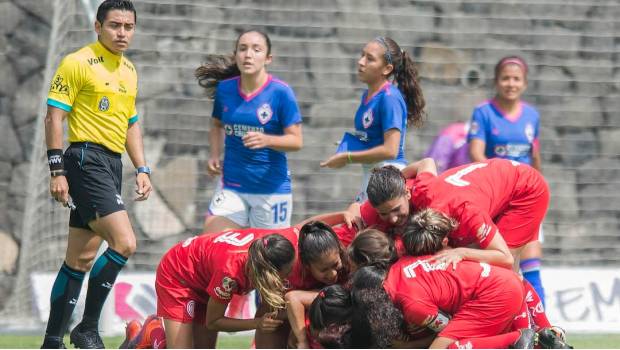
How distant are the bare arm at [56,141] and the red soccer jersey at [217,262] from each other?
58 centimetres

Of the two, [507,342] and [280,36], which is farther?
[280,36]

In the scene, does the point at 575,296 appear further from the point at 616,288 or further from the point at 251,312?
the point at 251,312

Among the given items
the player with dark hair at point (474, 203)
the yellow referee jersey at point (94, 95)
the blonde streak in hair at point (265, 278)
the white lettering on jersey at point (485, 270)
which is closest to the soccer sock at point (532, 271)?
the player with dark hair at point (474, 203)

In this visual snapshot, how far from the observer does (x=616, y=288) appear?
7.29 meters

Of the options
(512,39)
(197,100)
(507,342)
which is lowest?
(507,342)

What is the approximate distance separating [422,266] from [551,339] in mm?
698

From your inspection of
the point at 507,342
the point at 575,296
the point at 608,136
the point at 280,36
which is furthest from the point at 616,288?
the point at 280,36

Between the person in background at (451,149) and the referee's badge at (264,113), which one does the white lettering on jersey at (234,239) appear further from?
the person in background at (451,149)

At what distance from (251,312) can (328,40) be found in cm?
286

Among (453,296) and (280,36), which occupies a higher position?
(280,36)

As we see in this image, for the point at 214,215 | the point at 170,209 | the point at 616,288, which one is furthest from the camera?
the point at 170,209

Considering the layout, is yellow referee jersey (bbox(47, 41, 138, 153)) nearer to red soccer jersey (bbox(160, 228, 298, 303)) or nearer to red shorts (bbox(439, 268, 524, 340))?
red soccer jersey (bbox(160, 228, 298, 303))

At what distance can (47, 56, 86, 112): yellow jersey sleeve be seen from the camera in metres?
5.11

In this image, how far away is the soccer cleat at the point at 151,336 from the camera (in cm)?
529
